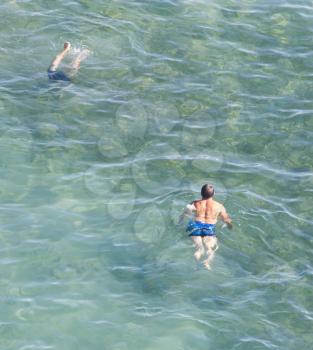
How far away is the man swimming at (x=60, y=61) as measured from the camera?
2053 centimetres

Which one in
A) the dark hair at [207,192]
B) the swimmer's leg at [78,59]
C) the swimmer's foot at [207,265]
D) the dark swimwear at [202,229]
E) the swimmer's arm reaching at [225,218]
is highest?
the swimmer's leg at [78,59]

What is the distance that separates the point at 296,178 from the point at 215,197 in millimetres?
2398

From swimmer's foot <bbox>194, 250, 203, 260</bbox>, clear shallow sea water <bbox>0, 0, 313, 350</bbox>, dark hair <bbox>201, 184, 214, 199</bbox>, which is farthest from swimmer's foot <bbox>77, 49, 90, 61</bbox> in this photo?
swimmer's foot <bbox>194, 250, 203, 260</bbox>

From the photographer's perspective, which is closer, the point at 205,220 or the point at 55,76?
the point at 205,220

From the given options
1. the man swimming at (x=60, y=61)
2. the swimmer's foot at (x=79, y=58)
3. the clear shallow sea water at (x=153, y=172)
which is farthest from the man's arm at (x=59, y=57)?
the clear shallow sea water at (x=153, y=172)

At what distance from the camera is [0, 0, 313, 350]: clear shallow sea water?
1376cm

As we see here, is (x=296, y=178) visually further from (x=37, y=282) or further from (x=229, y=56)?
(x=37, y=282)

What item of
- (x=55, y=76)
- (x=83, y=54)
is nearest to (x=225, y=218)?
(x=55, y=76)

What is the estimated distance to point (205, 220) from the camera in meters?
15.5

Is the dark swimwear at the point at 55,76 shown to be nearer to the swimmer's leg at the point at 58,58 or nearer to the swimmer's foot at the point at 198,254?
the swimmer's leg at the point at 58,58

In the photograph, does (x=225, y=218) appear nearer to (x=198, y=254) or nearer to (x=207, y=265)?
(x=198, y=254)

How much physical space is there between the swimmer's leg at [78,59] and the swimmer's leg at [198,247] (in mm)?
7991

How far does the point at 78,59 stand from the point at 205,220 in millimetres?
8460

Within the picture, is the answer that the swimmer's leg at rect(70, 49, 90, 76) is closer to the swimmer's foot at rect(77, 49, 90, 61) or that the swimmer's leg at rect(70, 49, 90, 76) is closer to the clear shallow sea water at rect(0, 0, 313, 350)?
the swimmer's foot at rect(77, 49, 90, 61)
